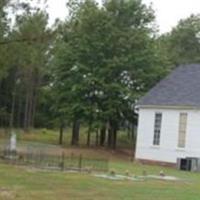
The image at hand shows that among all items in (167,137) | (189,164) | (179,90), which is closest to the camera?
(189,164)

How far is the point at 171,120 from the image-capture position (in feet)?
133

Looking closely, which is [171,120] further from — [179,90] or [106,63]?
[106,63]

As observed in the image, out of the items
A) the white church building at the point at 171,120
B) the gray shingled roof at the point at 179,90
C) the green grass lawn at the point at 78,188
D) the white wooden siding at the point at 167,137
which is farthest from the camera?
the gray shingled roof at the point at 179,90

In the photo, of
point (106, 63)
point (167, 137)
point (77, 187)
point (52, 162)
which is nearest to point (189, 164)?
point (167, 137)

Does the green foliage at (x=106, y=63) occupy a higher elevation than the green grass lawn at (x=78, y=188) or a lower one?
higher

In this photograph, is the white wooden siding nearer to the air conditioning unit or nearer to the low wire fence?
the air conditioning unit

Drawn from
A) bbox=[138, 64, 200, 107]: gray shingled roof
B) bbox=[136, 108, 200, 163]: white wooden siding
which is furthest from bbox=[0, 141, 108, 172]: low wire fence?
bbox=[138, 64, 200, 107]: gray shingled roof

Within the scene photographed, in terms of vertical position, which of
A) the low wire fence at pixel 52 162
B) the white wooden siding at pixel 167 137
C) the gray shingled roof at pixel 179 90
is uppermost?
the gray shingled roof at pixel 179 90

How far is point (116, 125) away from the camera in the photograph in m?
50.9

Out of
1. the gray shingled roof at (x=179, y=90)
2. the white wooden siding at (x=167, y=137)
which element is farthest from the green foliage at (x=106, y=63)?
the white wooden siding at (x=167, y=137)

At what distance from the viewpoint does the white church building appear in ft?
129

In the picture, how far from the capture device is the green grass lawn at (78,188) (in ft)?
59.1

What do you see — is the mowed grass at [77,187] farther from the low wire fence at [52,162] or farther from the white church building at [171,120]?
the white church building at [171,120]

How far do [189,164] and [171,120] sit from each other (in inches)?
149
